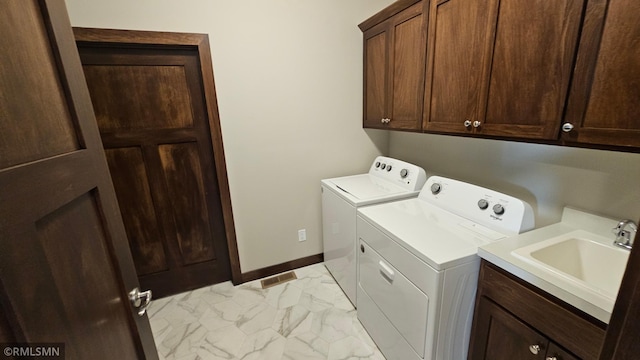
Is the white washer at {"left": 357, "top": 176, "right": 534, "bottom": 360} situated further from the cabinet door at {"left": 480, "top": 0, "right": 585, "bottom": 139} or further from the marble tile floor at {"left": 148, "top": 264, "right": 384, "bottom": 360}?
the cabinet door at {"left": 480, "top": 0, "right": 585, "bottom": 139}

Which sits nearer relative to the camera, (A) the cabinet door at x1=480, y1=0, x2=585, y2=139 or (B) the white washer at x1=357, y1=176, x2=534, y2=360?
(A) the cabinet door at x1=480, y1=0, x2=585, y2=139

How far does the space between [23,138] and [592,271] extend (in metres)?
1.97

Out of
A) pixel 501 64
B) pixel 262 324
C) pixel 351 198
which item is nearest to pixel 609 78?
pixel 501 64

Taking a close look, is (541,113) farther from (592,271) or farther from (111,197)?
(111,197)

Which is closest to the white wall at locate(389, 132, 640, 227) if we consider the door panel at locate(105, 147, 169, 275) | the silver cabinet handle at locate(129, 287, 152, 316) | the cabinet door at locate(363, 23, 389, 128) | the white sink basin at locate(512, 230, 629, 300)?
the white sink basin at locate(512, 230, 629, 300)

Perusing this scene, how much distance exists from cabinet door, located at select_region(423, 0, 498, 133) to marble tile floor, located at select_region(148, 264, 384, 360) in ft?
5.10

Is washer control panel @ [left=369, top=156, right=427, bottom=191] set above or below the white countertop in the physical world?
above

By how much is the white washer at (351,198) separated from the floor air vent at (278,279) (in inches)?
14.6

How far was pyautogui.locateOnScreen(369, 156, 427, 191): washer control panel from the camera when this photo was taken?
199cm

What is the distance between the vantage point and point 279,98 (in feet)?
7.08

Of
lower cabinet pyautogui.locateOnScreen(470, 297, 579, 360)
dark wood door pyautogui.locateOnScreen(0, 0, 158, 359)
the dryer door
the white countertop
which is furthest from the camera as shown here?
the dryer door

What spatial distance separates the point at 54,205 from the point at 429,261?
124cm

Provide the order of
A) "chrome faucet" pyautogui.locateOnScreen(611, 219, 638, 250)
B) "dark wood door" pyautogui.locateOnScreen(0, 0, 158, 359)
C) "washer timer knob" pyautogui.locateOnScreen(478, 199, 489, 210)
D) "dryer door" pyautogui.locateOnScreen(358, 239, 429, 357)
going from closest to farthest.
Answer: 1. "dark wood door" pyautogui.locateOnScreen(0, 0, 158, 359)
2. "chrome faucet" pyautogui.locateOnScreen(611, 219, 638, 250)
3. "dryer door" pyautogui.locateOnScreen(358, 239, 429, 357)
4. "washer timer knob" pyautogui.locateOnScreen(478, 199, 489, 210)

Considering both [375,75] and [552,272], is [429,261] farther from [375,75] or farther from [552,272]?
[375,75]
